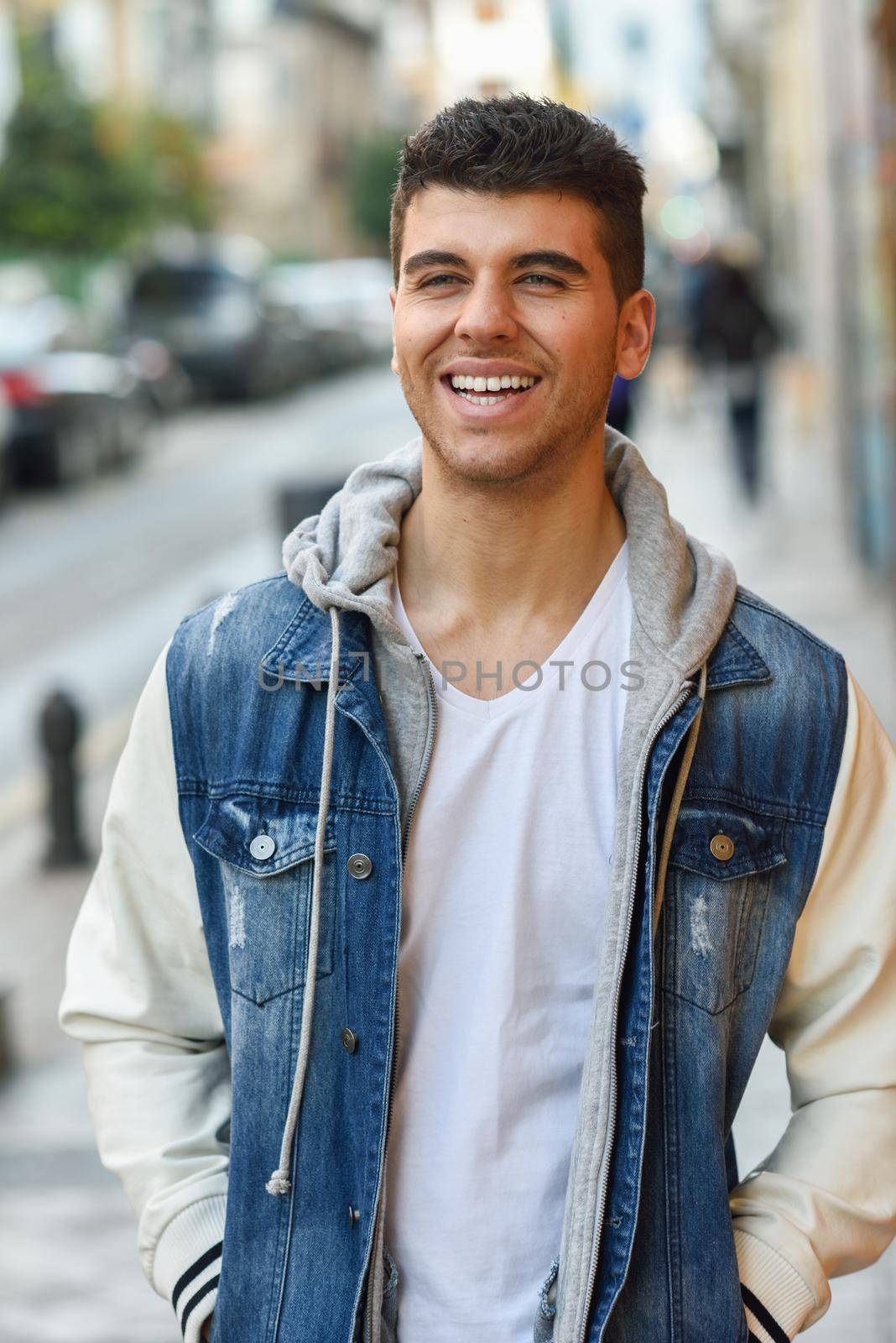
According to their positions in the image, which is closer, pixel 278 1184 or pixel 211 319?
pixel 278 1184

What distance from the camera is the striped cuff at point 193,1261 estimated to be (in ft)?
6.87

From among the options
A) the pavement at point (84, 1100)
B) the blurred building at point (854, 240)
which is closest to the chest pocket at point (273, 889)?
the pavement at point (84, 1100)

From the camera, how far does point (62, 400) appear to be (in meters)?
17.1

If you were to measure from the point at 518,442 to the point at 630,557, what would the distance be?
0.21 m

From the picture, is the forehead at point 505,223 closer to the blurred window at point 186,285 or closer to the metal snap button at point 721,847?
the metal snap button at point 721,847

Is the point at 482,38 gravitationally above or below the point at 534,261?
above

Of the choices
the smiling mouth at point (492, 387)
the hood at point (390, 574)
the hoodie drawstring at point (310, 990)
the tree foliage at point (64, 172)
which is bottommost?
the hoodie drawstring at point (310, 990)

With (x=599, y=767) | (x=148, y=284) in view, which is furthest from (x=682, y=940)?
(x=148, y=284)

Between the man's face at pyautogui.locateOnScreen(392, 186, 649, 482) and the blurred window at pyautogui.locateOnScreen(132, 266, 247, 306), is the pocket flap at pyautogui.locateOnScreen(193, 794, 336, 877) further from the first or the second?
the blurred window at pyautogui.locateOnScreen(132, 266, 247, 306)

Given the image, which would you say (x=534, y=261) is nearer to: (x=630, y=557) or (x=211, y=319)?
(x=630, y=557)

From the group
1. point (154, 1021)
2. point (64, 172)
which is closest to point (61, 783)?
point (154, 1021)

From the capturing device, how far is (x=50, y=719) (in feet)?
23.8

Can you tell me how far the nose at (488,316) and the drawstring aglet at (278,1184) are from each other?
3.09ft

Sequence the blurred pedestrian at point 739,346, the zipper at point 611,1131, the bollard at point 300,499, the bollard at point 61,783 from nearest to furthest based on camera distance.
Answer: the zipper at point 611,1131 → the bollard at point 300,499 → the bollard at point 61,783 → the blurred pedestrian at point 739,346
